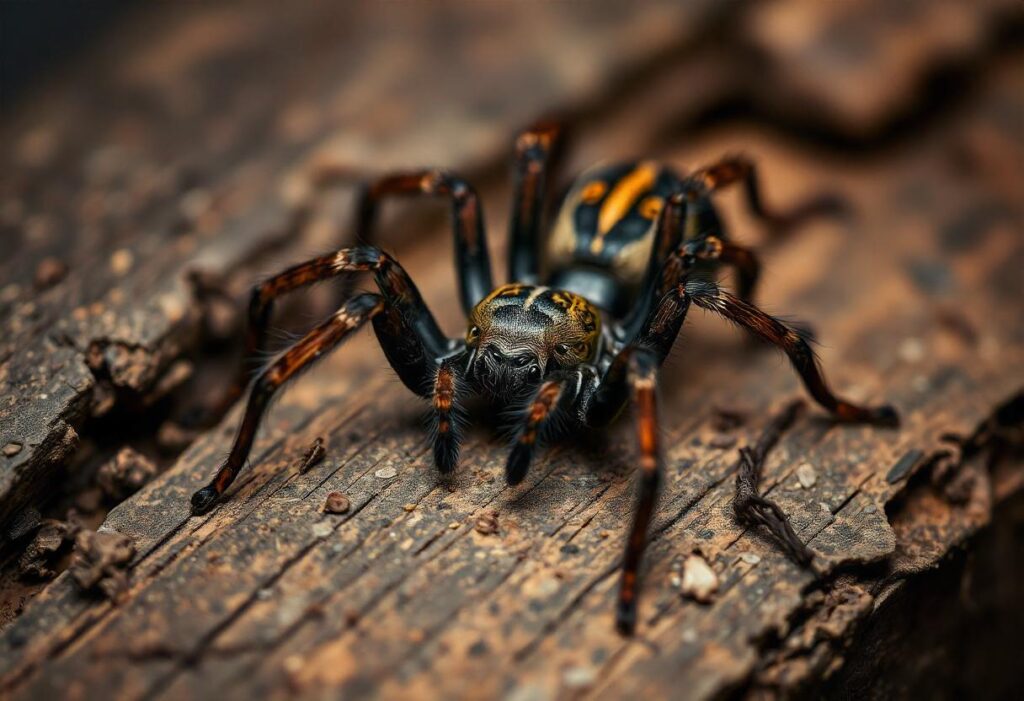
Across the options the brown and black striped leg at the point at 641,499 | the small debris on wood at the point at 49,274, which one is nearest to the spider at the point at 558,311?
the brown and black striped leg at the point at 641,499

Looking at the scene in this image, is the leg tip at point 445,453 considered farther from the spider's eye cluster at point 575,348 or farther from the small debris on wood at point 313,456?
the spider's eye cluster at point 575,348

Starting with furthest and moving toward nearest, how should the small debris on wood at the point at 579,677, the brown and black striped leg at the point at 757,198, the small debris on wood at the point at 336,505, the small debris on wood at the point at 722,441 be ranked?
the brown and black striped leg at the point at 757,198 → the small debris on wood at the point at 722,441 → the small debris on wood at the point at 336,505 → the small debris on wood at the point at 579,677

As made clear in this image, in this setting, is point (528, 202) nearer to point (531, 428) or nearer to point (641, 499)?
point (531, 428)

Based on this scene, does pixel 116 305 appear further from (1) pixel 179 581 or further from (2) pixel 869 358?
(2) pixel 869 358

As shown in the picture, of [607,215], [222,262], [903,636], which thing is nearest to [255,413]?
[222,262]

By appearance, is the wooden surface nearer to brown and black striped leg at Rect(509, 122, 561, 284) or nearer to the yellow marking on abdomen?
brown and black striped leg at Rect(509, 122, 561, 284)

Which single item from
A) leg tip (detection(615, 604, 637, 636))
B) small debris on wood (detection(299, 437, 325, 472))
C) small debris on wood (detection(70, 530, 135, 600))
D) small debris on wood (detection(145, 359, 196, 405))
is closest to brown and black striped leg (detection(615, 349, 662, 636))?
leg tip (detection(615, 604, 637, 636))
